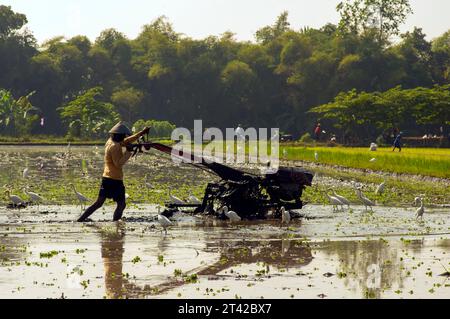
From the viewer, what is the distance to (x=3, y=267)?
1517cm

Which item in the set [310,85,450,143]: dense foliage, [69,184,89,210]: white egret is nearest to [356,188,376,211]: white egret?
[69,184,89,210]: white egret

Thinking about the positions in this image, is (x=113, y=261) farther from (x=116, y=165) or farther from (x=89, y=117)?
(x=89, y=117)

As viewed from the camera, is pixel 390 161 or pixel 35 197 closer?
pixel 35 197

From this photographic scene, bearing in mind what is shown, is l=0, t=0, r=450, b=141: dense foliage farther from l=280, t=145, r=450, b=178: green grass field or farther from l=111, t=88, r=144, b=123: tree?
l=280, t=145, r=450, b=178: green grass field

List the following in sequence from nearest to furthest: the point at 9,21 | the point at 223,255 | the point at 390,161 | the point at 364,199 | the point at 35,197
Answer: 1. the point at 223,255
2. the point at 364,199
3. the point at 35,197
4. the point at 390,161
5. the point at 9,21

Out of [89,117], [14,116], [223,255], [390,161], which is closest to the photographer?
[223,255]

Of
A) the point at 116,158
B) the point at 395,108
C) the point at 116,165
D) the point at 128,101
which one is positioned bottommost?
the point at 116,165

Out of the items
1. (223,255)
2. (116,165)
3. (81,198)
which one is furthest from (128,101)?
(223,255)

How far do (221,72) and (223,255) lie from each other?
303 feet

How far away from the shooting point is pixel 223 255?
16688mm

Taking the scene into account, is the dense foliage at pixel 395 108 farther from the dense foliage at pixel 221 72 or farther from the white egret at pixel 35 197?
the white egret at pixel 35 197

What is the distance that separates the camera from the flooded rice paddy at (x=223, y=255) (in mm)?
13484

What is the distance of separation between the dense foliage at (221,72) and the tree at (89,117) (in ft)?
3.92

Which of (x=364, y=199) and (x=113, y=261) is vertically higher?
(x=364, y=199)
